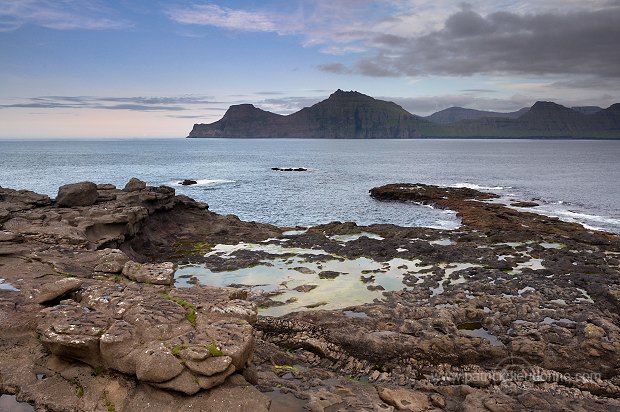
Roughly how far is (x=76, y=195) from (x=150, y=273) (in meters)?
24.0

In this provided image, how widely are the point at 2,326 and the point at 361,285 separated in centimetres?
2132

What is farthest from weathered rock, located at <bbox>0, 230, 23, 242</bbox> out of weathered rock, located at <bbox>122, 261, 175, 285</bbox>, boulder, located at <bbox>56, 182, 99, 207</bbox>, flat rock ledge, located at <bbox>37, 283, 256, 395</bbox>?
boulder, located at <bbox>56, 182, 99, 207</bbox>

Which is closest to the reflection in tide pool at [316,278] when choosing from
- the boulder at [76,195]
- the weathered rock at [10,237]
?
the weathered rock at [10,237]

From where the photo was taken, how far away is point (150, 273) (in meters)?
19.3

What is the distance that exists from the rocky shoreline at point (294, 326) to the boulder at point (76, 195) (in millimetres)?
142

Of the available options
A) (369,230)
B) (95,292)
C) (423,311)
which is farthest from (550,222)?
(95,292)

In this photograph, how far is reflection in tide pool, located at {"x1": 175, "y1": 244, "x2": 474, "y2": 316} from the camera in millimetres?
27984

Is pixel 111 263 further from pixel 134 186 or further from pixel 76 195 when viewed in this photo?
pixel 134 186

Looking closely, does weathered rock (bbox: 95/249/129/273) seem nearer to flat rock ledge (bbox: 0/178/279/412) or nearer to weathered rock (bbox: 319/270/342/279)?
flat rock ledge (bbox: 0/178/279/412)

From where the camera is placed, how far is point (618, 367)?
62.6 feet

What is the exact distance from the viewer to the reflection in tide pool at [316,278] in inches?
1102

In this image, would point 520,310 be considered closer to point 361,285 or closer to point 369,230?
point 361,285

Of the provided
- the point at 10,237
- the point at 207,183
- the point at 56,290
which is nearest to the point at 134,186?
the point at 10,237

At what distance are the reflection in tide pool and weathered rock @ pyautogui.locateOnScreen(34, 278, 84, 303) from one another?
11326 mm
